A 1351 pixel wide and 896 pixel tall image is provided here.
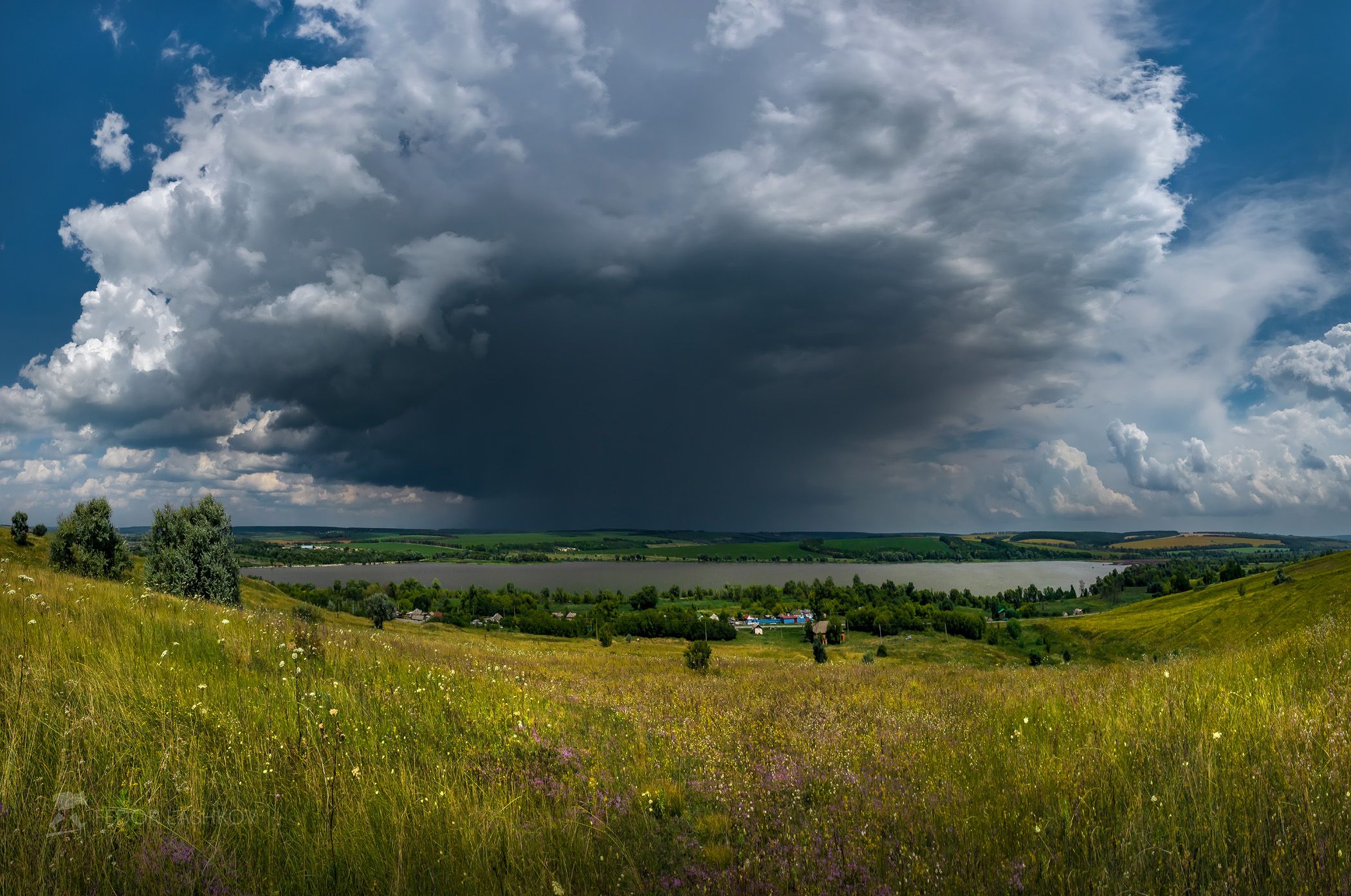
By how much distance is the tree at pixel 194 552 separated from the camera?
123 ft

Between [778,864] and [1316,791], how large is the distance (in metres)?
3.73

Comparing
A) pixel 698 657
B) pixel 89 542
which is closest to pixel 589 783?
pixel 698 657

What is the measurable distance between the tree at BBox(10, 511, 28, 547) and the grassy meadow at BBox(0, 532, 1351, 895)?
72.0m

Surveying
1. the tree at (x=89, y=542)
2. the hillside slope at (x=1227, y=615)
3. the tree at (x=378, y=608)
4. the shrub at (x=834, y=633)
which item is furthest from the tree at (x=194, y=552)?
the shrub at (x=834, y=633)

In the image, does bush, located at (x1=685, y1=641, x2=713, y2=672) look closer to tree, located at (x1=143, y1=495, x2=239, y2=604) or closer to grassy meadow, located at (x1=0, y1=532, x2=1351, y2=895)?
grassy meadow, located at (x1=0, y1=532, x2=1351, y2=895)

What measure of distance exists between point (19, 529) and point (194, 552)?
122 feet

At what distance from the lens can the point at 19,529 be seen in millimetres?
58031

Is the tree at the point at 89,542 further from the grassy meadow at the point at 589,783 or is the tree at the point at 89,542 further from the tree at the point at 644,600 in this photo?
the tree at the point at 644,600

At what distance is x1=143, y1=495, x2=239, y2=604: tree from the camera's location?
3756 centimetres

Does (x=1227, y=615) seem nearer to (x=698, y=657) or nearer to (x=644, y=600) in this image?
(x=698, y=657)

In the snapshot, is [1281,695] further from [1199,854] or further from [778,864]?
[778,864]

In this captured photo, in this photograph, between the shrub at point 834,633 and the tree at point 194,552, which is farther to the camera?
the shrub at point 834,633

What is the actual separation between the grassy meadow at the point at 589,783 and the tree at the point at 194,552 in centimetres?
3671

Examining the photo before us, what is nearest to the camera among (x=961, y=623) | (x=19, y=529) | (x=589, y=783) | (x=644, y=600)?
(x=589, y=783)
